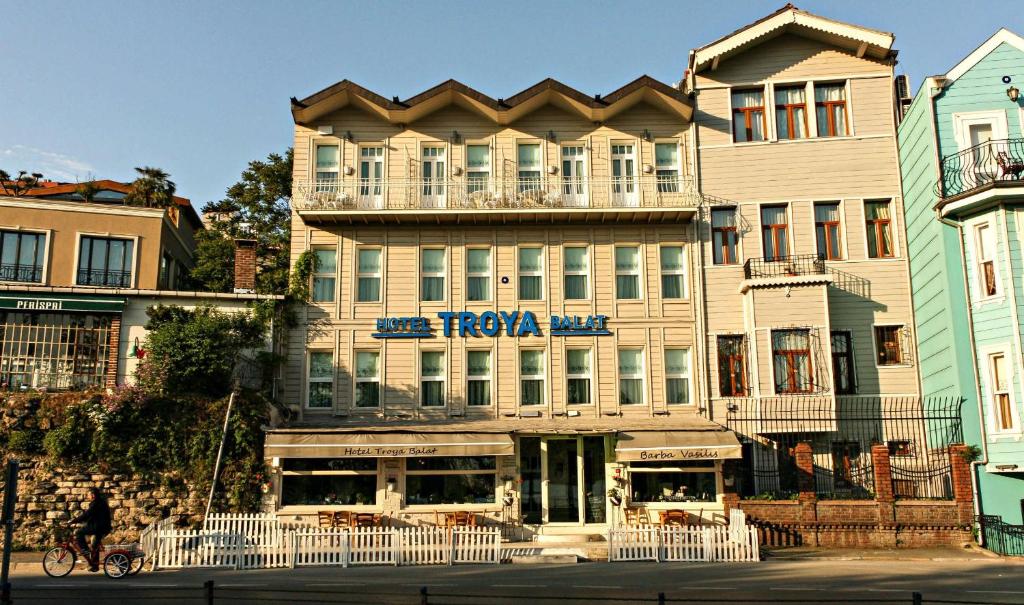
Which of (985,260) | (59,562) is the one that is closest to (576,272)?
(985,260)

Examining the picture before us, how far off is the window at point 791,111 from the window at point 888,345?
6.24 m

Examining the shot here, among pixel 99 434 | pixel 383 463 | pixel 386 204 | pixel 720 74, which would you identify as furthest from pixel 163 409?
pixel 720 74

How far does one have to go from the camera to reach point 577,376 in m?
24.1

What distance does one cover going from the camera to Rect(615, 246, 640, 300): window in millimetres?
24609

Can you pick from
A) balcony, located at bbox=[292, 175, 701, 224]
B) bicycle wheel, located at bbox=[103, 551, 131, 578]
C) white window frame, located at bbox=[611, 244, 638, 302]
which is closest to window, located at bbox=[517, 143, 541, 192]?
balcony, located at bbox=[292, 175, 701, 224]

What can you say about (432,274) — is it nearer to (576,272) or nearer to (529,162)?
(576,272)

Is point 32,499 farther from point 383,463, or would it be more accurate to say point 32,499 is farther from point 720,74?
point 720,74

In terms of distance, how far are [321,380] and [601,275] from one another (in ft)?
29.0

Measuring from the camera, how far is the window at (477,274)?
24625 mm

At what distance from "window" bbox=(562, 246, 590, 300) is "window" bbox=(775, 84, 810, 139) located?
7055 mm

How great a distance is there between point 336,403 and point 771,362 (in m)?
12.4

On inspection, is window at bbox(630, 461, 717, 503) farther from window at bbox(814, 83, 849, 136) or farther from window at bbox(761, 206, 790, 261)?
window at bbox(814, 83, 849, 136)

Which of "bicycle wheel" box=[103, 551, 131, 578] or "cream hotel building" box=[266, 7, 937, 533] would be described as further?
"cream hotel building" box=[266, 7, 937, 533]

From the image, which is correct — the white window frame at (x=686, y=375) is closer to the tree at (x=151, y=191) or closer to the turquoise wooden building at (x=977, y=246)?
the turquoise wooden building at (x=977, y=246)
